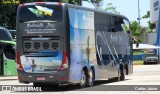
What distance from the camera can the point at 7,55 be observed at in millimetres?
34250

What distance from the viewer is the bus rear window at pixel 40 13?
806 inches

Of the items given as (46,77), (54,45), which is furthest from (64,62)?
(46,77)

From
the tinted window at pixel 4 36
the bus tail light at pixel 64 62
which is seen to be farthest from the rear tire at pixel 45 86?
the tinted window at pixel 4 36

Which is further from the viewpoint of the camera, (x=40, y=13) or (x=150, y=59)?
(x=150, y=59)

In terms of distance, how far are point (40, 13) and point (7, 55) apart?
554 inches

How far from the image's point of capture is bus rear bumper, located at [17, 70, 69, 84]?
2011 cm

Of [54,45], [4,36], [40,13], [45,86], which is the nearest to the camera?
[54,45]

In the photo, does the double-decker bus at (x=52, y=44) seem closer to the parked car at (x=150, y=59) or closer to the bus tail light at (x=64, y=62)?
the bus tail light at (x=64, y=62)

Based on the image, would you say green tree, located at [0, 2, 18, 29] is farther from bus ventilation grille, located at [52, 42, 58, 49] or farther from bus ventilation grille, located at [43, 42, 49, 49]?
bus ventilation grille, located at [52, 42, 58, 49]

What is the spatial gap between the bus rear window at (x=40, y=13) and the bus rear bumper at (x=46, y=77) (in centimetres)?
225

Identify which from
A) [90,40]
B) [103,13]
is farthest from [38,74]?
[103,13]

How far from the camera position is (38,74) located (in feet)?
66.9

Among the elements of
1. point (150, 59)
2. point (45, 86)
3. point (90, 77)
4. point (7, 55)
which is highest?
point (7, 55)

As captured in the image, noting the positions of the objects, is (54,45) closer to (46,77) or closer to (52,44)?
(52,44)
